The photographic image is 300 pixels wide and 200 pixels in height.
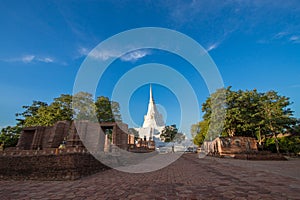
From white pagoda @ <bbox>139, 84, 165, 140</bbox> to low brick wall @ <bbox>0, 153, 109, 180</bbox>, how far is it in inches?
2210

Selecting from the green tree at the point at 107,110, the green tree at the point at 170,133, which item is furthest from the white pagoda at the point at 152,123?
the green tree at the point at 107,110

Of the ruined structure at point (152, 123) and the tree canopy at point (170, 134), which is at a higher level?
the ruined structure at point (152, 123)

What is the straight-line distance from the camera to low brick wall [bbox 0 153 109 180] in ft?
22.2

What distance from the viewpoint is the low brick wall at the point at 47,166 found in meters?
6.78

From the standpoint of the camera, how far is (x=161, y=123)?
230ft

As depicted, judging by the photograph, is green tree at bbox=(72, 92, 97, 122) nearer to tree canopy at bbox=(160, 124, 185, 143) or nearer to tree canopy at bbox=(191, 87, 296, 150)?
tree canopy at bbox=(191, 87, 296, 150)

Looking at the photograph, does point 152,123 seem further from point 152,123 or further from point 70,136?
point 70,136

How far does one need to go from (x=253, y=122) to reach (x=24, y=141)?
91.4 ft

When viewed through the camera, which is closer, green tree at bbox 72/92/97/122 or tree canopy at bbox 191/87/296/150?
tree canopy at bbox 191/87/296/150

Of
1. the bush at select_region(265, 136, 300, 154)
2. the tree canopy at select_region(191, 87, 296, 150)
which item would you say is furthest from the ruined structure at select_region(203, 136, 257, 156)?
the bush at select_region(265, 136, 300, 154)

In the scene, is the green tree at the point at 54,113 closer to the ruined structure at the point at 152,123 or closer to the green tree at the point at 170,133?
the green tree at the point at 170,133

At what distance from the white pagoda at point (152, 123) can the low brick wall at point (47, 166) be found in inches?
2210

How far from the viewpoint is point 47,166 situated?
702cm

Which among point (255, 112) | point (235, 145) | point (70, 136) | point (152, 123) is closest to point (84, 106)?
point (70, 136)
